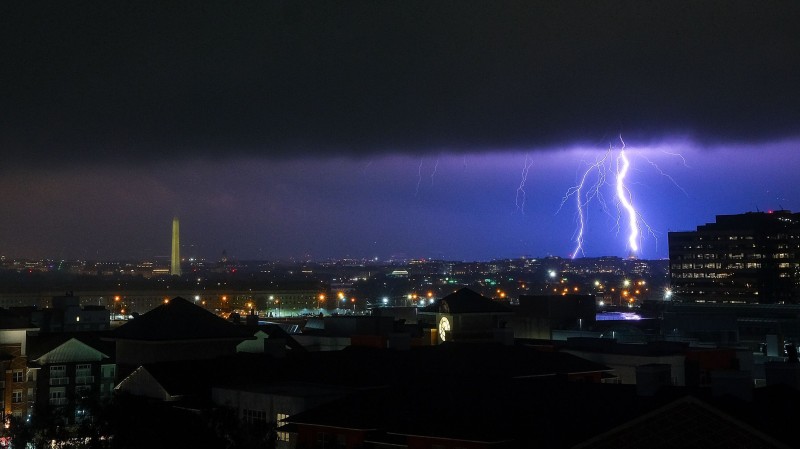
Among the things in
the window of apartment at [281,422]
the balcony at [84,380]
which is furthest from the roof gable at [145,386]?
the balcony at [84,380]

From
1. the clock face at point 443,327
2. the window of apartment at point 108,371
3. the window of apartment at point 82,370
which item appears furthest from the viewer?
the clock face at point 443,327

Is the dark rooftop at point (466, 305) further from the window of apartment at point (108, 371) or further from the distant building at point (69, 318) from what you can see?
the distant building at point (69, 318)

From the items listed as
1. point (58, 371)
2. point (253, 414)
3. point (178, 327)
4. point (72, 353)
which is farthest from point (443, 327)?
point (253, 414)

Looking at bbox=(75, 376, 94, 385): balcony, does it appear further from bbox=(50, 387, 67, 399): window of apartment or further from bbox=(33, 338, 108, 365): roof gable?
bbox=(33, 338, 108, 365): roof gable

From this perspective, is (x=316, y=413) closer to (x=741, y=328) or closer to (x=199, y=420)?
(x=199, y=420)

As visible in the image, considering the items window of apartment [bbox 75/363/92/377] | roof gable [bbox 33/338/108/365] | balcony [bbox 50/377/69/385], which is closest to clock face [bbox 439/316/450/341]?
roof gable [bbox 33/338/108/365]

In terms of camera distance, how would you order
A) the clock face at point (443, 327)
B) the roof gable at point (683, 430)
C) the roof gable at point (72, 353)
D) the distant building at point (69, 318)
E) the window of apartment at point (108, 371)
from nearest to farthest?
1. the roof gable at point (683, 430)
2. the roof gable at point (72, 353)
3. the window of apartment at point (108, 371)
4. the clock face at point (443, 327)
5. the distant building at point (69, 318)

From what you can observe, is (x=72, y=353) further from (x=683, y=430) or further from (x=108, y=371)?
(x=683, y=430)
